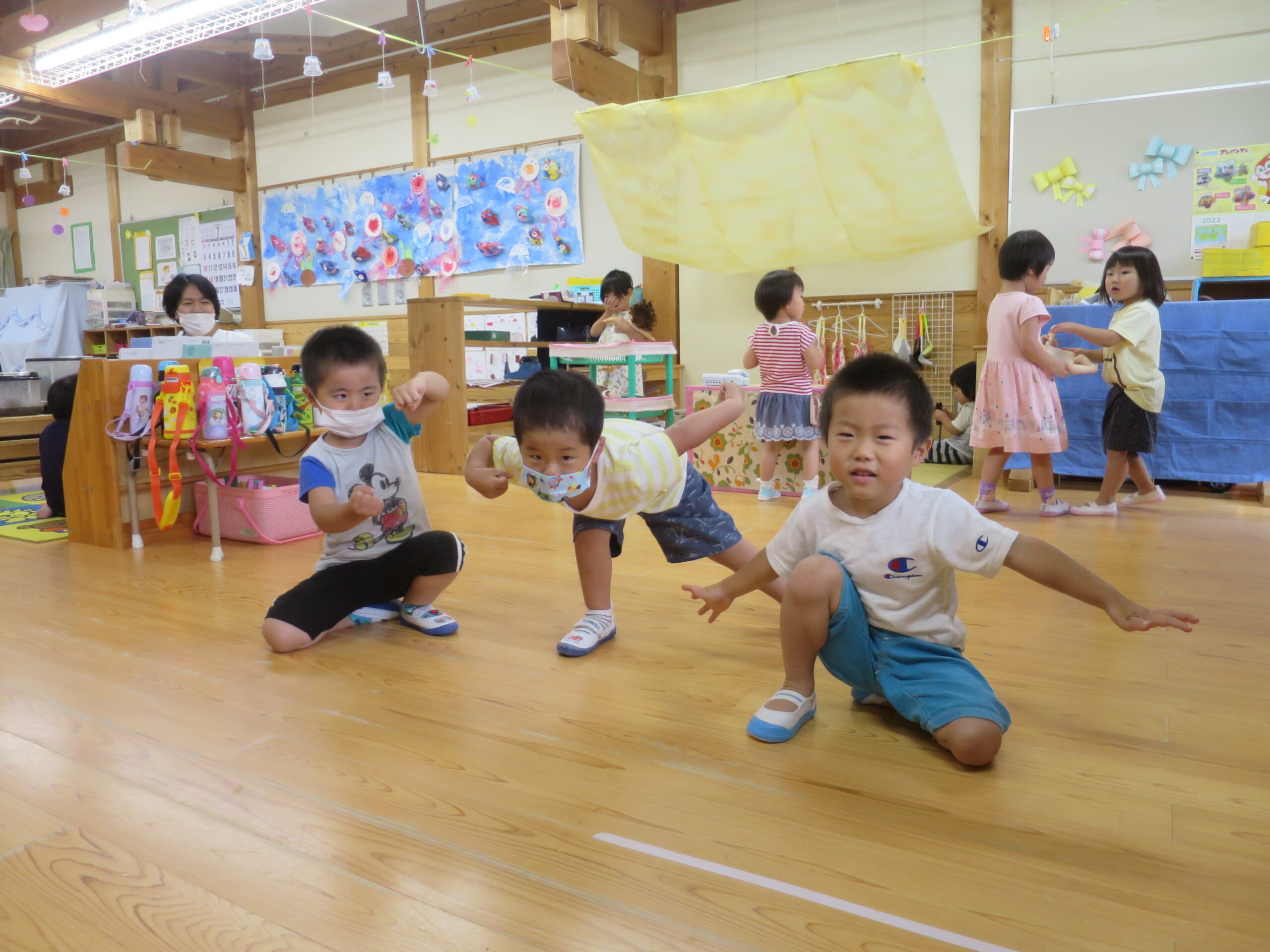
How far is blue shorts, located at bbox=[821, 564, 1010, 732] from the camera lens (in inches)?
48.1

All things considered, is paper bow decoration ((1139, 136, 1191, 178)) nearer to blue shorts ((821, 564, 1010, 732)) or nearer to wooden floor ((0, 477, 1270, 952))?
wooden floor ((0, 477, 1270, 952))

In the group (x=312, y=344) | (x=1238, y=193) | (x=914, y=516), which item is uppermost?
(x=1238, y=193)

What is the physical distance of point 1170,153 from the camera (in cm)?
412

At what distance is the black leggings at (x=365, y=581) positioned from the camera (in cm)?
179

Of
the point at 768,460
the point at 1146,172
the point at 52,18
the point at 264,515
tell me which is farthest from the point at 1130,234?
the point at 52,18

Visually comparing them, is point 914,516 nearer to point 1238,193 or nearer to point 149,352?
point 149,352

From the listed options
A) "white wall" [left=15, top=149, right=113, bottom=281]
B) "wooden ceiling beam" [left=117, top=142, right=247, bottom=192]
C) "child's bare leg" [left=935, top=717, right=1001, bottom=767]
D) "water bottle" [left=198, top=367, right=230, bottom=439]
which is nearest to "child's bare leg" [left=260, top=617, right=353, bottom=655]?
"water bottle" [left=198, top=367, right=230, bottom=439]

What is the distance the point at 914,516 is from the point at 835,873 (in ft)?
1.74

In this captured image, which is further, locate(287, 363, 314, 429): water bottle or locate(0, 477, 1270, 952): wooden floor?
locate(287, 363, 314, 429): water bottle

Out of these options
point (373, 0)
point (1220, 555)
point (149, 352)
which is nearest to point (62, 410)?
point (149, 352)

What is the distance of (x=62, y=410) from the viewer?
10.7 feet

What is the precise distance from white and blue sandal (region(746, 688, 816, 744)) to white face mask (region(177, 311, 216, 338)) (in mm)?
2726

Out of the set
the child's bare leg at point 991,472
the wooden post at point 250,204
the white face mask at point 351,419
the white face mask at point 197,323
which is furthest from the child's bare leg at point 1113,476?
the wooden post at point 250,204

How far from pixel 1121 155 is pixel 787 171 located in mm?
1896
